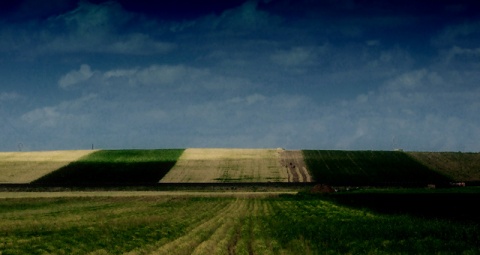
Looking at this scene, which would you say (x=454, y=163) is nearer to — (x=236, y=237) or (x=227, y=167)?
(x=227, y=167)

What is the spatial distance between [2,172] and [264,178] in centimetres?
4316

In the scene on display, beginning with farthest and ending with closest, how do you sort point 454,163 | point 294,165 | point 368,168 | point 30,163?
point 454,163 → point 30,163 → point 294,165 → point 368,168

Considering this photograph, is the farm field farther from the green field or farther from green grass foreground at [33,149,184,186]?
the green field

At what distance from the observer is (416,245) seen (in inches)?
852

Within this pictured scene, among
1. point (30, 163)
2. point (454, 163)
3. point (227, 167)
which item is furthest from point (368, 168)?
point (30, 163)

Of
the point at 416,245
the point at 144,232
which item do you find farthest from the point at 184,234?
the point at 416,245

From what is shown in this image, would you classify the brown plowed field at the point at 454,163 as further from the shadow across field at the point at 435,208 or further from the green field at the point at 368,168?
the shadow across field at the point at 435,208

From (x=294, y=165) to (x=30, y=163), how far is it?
157ft

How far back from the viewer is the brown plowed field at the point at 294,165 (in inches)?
3711

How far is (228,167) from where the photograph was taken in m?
104

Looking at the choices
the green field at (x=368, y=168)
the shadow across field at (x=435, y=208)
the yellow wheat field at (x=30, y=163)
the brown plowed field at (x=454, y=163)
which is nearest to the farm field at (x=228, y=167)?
the green field at (x=368, y=168)

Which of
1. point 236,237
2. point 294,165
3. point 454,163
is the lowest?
point 236,237

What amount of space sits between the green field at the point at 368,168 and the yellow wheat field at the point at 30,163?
4504cm

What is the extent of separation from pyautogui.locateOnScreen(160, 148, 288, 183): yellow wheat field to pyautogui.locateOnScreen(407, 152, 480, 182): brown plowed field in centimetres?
2731
